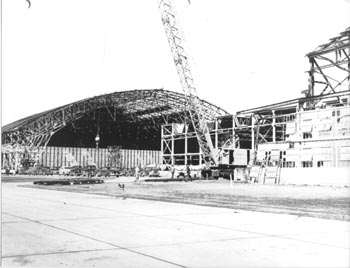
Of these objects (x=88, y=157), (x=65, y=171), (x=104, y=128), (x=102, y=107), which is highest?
(x=102, y=107)

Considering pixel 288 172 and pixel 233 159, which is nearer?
pixel 288 172

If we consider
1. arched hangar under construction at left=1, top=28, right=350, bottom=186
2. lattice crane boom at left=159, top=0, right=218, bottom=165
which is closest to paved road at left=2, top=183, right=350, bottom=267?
arched hangar under construction at left=1, top=28, right=350, bottom=186

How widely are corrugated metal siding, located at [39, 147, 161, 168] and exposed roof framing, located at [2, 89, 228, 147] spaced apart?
5.54 m

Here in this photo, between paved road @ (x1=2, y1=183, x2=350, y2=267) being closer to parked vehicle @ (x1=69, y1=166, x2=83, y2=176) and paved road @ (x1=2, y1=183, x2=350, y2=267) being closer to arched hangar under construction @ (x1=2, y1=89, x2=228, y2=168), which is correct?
parked vehicle @ (x1=69, y1=166, x2=83, y2=176)

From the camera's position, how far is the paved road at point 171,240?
21.9ft

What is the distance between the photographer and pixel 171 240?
848 centimetres

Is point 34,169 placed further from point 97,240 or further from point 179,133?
point 97,240

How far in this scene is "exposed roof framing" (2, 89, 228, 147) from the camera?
75875 millimetres

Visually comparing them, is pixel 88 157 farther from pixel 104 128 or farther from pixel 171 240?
pixel 171 240

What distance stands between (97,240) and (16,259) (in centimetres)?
184

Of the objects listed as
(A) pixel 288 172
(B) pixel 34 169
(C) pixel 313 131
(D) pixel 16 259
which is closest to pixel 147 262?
(D) pixel 16 259

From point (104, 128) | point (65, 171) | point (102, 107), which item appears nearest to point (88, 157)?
point (104, 128)

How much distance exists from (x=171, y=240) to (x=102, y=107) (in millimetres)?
74563

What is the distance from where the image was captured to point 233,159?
58.5 metres
